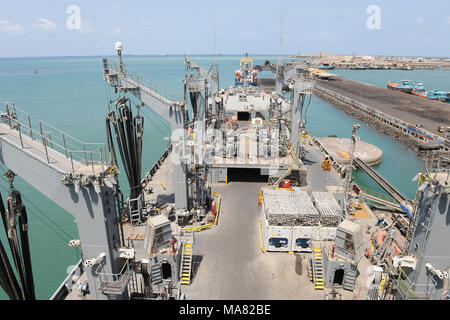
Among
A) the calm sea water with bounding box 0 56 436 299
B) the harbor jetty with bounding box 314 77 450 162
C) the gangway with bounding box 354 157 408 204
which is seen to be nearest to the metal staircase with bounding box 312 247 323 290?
the gangway with bounding box 354 157 408 204

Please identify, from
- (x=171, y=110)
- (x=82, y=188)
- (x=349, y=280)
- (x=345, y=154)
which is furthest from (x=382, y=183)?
(x=82, y=188)

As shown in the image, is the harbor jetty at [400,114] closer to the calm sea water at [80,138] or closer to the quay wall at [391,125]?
the quay wall at [391,125]

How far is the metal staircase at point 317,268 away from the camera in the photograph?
17.6m

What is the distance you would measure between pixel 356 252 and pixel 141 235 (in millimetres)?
14876

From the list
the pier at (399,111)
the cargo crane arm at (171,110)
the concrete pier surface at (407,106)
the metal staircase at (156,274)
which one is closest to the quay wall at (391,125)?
the pier at (399,111)

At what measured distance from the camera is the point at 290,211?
20.5 metres

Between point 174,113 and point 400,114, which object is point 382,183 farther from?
point 400,114

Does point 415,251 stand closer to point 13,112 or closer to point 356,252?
point 356,252

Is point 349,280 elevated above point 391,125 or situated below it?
below

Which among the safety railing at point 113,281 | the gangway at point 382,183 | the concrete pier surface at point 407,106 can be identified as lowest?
the gangway at point 382,183

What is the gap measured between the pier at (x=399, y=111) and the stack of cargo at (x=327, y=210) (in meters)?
31.9

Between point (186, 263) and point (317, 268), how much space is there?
8.21m

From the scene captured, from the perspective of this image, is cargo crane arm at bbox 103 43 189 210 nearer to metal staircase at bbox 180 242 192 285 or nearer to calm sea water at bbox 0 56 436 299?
calm sea water at bbox 0 56 436 299

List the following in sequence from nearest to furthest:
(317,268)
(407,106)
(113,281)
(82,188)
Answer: (82,188) → (113,281) → (317,268) → (407,106)
